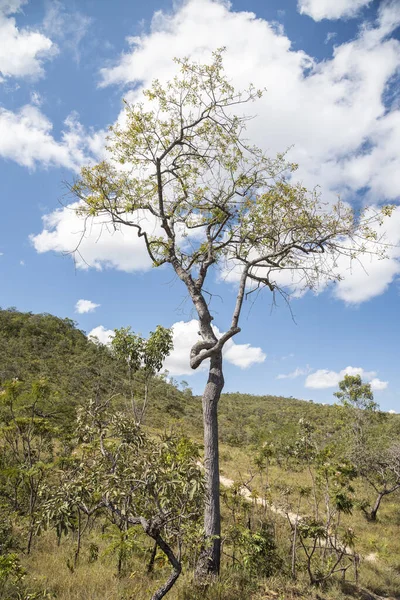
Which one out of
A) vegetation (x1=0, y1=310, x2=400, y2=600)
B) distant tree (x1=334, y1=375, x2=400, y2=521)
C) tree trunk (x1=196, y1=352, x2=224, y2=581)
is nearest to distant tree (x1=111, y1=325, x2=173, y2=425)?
vegetation (x1=0, y1=310, x2=400, y2=600)

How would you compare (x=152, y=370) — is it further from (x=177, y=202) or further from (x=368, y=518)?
(x=368, y=518)

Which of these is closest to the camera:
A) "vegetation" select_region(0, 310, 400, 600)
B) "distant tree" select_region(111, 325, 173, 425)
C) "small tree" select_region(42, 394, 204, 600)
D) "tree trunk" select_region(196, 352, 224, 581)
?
"small tree" select_region(42, 394, 204, 600)

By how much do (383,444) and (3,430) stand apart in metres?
16.5

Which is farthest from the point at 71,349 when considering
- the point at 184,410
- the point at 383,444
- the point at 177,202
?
the point at 177,202

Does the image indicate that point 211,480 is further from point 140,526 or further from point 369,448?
point 369,448

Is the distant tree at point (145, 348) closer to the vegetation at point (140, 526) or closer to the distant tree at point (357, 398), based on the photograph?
the vegetation at point (140, 526)

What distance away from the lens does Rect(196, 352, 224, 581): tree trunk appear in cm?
579

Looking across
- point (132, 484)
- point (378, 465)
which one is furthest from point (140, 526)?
point (378, 465)

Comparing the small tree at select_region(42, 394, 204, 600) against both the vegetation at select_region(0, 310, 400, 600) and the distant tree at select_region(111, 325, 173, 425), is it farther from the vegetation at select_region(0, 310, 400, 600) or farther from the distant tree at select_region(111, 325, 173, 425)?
the distant tree at select_region(111, 325, 173, 425)

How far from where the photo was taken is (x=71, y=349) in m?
39.8

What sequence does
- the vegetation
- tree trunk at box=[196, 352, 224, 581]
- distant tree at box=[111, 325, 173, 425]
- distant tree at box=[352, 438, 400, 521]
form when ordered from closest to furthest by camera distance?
the vegetation → tree trunk at box=[196, 352, 224, 581] → distant tree at box=[111, 325, 173, 425] → distant tree at box=[352, 438, 400, 521]

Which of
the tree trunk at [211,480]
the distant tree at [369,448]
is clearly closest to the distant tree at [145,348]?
the tree trunk at [211,480]

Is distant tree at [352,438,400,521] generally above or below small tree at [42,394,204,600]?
below

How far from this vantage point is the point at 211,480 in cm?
621
